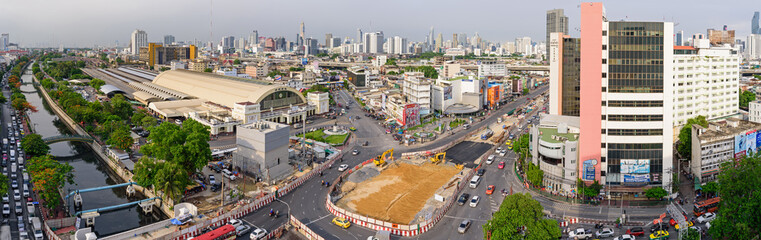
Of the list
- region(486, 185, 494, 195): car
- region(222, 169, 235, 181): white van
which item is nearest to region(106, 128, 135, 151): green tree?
region(222, 169, 235, 181): white van

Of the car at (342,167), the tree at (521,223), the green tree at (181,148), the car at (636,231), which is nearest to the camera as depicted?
the tree at (521,223)

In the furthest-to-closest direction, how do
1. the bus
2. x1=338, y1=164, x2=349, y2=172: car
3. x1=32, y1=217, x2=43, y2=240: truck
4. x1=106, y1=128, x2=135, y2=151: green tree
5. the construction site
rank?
x1=106, y1=128, x2=135, y2=151: green tree, x1=338, y1=164, x2=349, y2=172: car, the construction site, the bus, x1=32, y1=217, x2=43, y2=240: truck

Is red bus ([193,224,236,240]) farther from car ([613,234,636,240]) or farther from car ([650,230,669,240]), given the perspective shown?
car ([650,230,669,240])

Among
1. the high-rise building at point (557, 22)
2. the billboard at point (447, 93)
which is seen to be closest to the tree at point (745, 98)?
the billboard at point (447, 93)

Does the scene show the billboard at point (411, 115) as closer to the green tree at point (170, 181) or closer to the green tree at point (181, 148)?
the green tree at point (181, 148)

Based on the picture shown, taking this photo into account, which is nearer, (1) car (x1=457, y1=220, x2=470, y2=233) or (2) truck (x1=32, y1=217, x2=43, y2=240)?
(2) truck (x1=32, y1=217, x2=43, y2=240)

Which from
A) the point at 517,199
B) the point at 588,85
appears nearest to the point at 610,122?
the point at 588,85
